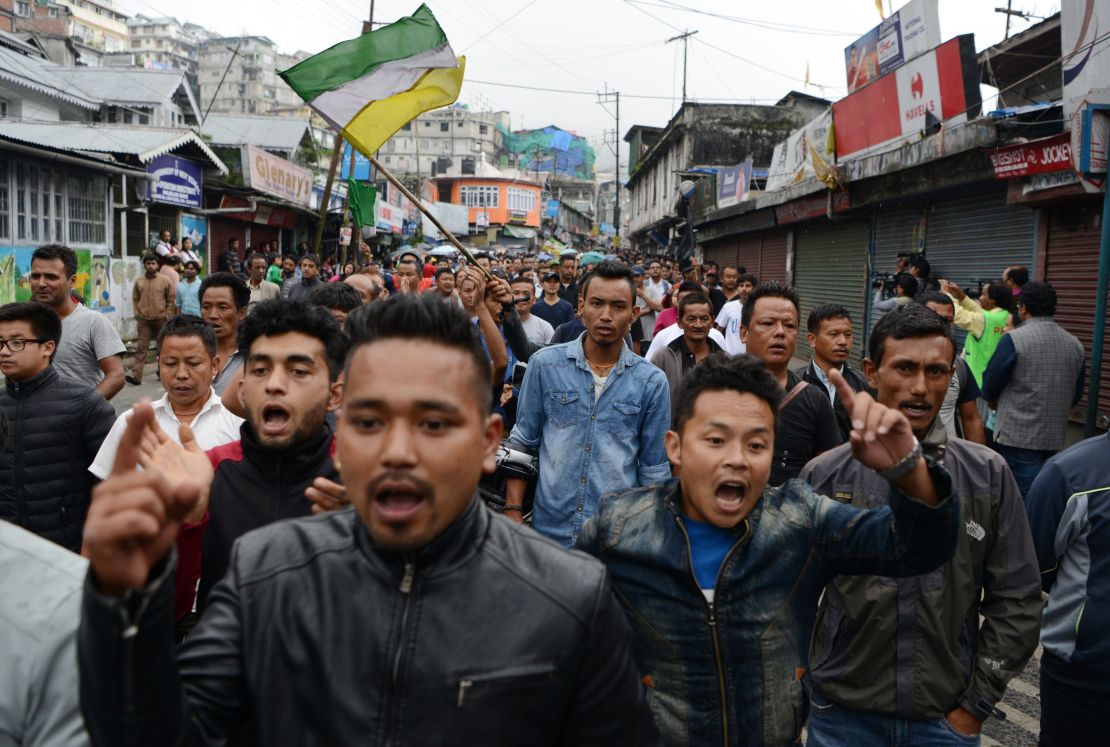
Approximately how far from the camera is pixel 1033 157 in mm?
9469

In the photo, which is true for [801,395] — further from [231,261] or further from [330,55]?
[231,261]

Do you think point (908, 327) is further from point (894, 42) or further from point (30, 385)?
point (894, 42)

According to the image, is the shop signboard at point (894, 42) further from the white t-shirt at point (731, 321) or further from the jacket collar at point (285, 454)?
the jacket collar at point (285, 454)

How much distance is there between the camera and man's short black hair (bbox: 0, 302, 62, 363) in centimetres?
400

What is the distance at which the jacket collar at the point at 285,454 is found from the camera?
2.62m

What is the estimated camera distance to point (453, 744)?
1448 millimetres

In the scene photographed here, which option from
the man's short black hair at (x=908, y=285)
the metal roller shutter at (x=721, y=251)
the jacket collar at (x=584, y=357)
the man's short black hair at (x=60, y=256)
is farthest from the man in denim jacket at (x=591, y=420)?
the metal roller shutter at (x=721, y=251)

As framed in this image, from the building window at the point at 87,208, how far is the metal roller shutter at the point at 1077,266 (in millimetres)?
15455

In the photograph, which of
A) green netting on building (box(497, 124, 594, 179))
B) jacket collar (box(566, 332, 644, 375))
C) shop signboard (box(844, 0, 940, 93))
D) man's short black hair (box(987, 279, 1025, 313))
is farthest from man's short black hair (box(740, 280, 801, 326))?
green netting on building (box(497, 124, 594, 179))

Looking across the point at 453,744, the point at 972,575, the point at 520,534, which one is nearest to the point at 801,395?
the point at 972,575

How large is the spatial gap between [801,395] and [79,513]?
10.6ft

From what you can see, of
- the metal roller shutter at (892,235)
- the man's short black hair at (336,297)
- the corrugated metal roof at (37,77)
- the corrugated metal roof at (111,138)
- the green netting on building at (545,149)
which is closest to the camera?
the man's short black hair at (336,297)

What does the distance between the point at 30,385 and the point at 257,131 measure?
107ft

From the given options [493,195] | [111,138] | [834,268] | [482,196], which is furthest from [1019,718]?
[482,196]
